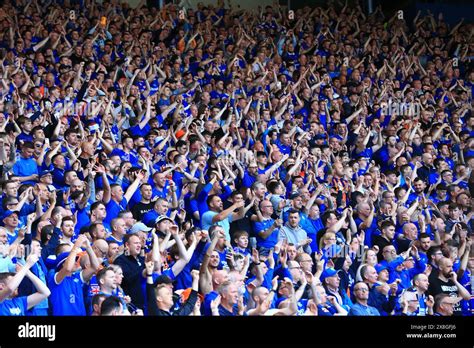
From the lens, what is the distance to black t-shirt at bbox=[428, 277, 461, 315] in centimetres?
783

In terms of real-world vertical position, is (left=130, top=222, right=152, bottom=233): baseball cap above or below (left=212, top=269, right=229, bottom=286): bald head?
above

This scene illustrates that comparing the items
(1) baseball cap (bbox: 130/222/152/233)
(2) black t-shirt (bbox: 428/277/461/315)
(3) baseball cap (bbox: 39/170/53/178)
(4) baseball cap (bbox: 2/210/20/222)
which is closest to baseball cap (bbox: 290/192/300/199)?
(2) black t-shirt (bbox: 428/277/461/315)

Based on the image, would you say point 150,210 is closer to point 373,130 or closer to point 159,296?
point 159,296

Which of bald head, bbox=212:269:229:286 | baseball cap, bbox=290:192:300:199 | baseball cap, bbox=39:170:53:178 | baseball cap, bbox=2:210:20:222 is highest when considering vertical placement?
baseball cap, bbox=39:170:53:178

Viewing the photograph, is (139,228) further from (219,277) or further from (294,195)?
(294,195)

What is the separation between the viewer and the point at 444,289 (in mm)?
7879

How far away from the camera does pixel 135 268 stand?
21.9 feet

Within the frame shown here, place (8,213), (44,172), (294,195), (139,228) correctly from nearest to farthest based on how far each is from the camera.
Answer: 1. (8,213)
2. (139,228)
3. (44,172)
4. (294,195)

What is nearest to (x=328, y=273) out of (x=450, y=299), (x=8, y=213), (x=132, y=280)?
(x=450, y=299)

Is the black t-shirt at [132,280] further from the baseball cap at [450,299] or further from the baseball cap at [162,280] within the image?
the baseball cap at [450,299]

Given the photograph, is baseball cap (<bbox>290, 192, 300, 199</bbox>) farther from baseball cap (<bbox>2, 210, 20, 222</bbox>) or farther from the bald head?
baseball cap (<bbox>2, 210, 20, 222</bbox>)
